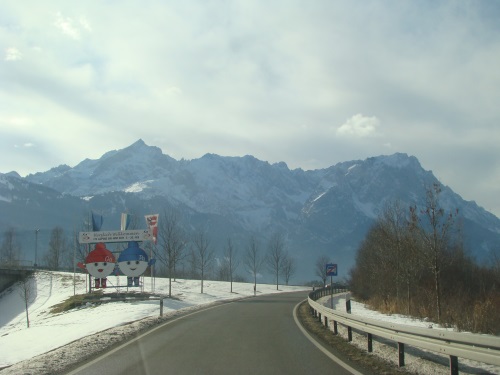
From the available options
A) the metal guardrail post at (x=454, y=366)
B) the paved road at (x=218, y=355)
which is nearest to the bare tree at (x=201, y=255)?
the paved road at (x=218, y=355)

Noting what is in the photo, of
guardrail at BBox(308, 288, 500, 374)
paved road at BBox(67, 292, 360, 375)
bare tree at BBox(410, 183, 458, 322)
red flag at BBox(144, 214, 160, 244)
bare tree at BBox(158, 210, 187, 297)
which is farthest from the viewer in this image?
bare tree at BBox(158, 210, 187, 297)

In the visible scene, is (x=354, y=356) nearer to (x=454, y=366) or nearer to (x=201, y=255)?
(x=454, y=366)

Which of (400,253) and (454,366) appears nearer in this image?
(454,366)

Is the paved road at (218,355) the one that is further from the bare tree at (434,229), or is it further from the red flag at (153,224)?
the red flag at (153,224)

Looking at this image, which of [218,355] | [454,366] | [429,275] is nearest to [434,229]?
[218,355]

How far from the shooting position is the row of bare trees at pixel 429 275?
18280 mm

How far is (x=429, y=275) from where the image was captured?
34156mm

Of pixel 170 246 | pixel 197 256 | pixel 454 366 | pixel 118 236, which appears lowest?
pixel 197 256

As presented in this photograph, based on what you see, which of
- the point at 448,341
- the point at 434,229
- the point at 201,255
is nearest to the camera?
the point at 448,341

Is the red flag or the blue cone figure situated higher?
the red flag

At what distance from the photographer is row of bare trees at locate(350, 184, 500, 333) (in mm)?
18280

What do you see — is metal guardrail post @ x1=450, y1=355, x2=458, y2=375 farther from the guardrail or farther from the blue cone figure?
the blue cone figure

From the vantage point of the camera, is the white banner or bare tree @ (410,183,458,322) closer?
bare tree @ (410,183,458,322)


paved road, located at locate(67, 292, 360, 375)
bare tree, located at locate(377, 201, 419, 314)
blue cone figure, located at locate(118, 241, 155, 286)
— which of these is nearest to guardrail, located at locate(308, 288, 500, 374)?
paved road, located at locate(67, 292, 360, 375)
